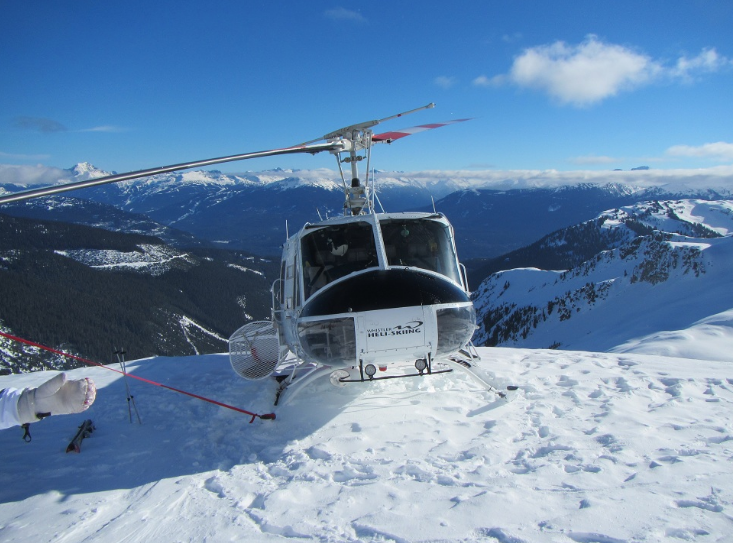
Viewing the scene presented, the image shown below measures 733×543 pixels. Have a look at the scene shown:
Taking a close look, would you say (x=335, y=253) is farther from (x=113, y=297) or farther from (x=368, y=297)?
(x=113, y=297)

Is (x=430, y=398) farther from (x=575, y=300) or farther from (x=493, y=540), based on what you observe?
(x=575, y=300)

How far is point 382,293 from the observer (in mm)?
7195

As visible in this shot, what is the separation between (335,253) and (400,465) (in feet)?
12.9

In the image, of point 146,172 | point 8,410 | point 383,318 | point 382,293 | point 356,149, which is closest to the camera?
point 8,410

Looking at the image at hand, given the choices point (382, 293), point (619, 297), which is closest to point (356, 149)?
point (382, 293)

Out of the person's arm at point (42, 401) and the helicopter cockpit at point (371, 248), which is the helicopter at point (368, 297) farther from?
the person's arm at point (42, 401)

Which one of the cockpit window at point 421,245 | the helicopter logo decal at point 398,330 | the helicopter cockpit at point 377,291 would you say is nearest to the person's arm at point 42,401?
the helicopter cockpit at point 377,291

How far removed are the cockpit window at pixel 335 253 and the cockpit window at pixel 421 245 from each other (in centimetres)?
37

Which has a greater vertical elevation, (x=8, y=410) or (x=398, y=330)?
(x=8, y=410)

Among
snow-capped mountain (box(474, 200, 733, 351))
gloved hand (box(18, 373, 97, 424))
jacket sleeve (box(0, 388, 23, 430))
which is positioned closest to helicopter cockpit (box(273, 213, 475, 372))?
gloved hand (box(18, 373, 97, 424))

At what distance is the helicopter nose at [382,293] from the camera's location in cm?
714

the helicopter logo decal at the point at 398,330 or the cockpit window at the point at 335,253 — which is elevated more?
the cockpit window at the point at 335,253

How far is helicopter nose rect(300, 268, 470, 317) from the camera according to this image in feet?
23.4

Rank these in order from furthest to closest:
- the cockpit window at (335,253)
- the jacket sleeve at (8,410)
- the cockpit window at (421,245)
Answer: the cockpit window at (421,245) → the cockpit window at (335,253) → the jacket sleeve at (8,410)
